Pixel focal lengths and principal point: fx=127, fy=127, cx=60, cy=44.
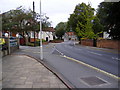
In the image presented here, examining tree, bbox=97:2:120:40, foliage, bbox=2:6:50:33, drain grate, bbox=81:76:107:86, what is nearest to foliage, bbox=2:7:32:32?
foliage, bbox=2:6:50:33

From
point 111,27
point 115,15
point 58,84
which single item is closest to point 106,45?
point 111,27

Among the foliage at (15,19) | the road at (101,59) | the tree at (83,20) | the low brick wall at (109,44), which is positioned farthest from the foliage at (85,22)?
the road at (101,59)

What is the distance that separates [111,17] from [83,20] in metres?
20.9

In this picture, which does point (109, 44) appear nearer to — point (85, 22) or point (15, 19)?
point (85, 22)

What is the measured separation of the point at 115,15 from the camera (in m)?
16.5

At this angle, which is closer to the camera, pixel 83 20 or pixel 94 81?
pixel 94 81

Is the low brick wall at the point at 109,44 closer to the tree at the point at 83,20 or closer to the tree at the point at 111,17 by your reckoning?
the tree at the point at 111,17

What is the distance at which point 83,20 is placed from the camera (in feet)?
124

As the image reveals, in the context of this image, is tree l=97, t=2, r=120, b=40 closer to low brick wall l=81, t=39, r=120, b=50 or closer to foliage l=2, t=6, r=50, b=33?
low brick wall l=81, t=39, r=120, b=50

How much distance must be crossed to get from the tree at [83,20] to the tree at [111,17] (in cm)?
1469

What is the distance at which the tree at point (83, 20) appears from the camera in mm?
34000

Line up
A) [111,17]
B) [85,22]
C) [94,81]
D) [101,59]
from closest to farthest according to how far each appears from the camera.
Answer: [94,81] < [101,59] < [111,17] < [85,22]

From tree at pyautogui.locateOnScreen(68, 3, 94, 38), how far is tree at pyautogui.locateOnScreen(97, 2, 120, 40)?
14693 millimetres

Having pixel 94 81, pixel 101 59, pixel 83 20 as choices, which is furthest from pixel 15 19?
pixel 94 81
